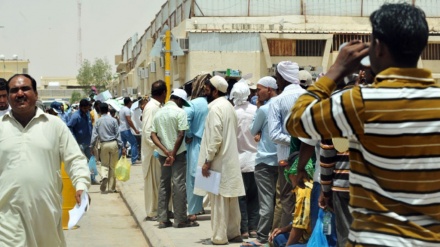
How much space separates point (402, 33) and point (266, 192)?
639 cm

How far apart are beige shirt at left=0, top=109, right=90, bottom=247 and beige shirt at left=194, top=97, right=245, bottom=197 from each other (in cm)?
350

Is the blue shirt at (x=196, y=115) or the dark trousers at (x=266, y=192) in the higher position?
the blue shirt at (x=196, y=115)

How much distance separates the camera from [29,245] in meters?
6.38

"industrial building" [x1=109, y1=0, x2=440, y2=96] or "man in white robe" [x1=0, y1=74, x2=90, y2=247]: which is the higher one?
"industrial building" [x1=109, y1=0, x2=440, y2=96]

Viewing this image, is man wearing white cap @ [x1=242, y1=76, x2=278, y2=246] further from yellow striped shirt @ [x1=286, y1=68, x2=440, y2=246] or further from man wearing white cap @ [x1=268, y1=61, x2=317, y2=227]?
yellow striped shirt @ [x1=286, y1=68, x2=440, y2=246]

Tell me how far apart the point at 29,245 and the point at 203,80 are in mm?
5445

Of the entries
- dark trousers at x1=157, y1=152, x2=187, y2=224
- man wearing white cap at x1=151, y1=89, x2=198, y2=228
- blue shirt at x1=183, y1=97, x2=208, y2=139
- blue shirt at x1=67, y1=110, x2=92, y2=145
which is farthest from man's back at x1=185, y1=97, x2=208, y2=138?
blue shirt at x1=67, y1=110, x2=92, y2=145

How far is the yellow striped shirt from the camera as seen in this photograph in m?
3.41

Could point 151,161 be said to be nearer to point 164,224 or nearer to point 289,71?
point 164,224

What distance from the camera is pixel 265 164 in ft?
31.9

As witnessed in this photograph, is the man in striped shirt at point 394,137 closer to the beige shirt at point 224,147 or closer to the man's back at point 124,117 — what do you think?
the beige shirt at point 224,147

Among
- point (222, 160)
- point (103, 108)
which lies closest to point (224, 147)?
point (222, 160)

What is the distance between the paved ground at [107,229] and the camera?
473 inches

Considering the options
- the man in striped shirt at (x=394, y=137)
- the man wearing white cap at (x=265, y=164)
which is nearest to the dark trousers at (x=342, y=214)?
the man in striped shirt at (x=394, y=137)
